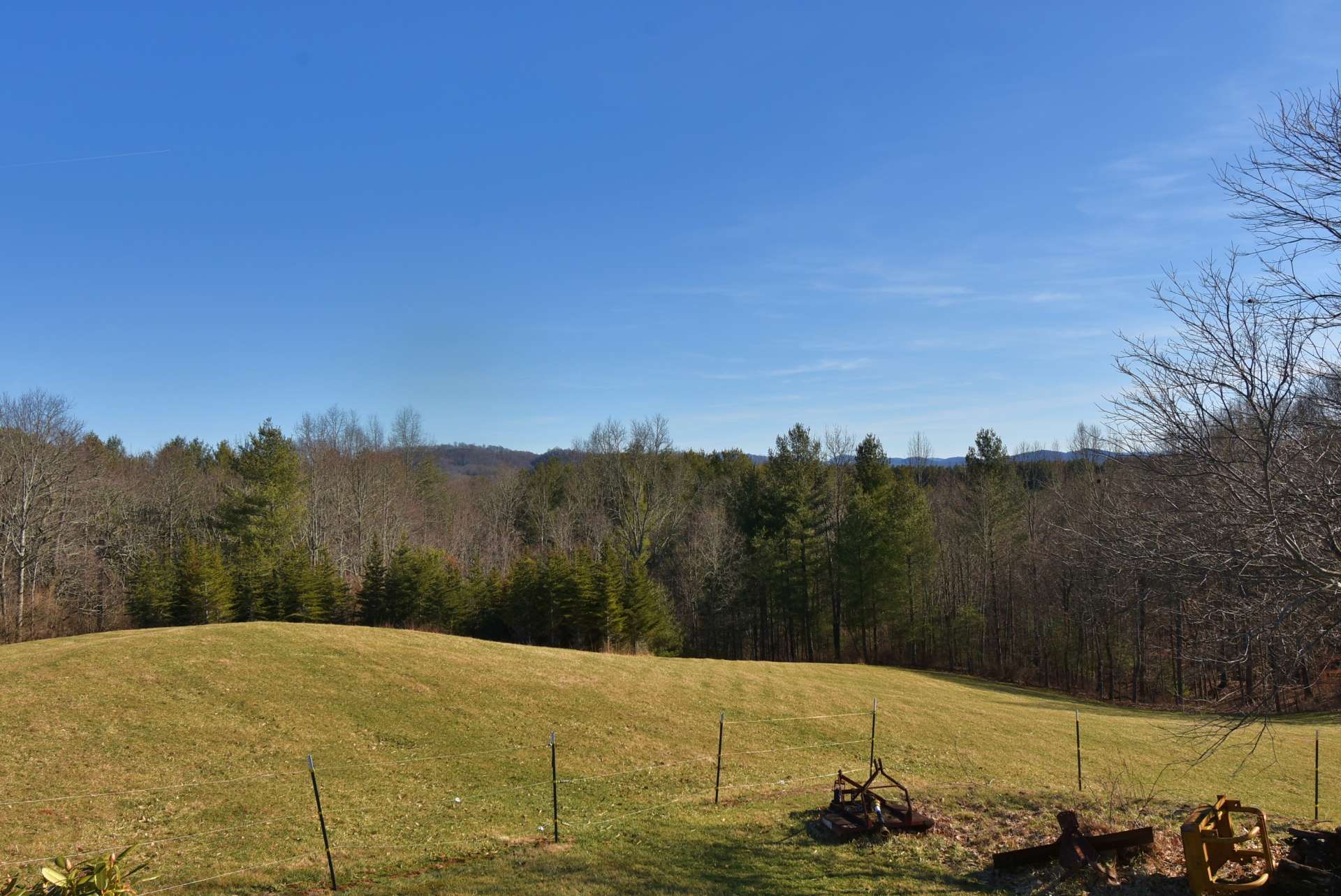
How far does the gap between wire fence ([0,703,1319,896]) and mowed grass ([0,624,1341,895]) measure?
0.07 meters

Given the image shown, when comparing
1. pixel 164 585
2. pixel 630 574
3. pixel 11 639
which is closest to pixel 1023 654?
pixel 630 574

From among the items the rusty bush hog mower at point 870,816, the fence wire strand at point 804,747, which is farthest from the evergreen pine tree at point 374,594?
the rusty bush hog mower at point 870,816

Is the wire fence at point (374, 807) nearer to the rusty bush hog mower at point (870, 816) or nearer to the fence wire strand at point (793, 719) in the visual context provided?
the rusty bush hog mower at point (870, 816)

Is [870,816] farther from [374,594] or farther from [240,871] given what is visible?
[374,594]

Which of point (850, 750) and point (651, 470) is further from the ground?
point (651, 470)

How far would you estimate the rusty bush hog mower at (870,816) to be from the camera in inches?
401

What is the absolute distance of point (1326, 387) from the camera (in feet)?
25.5

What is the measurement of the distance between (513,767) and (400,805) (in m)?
3.02

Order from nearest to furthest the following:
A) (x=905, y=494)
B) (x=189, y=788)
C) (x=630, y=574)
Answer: (x=189, y=788)
(x=630, y=574)
(x=905, y=494)

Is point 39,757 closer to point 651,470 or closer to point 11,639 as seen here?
point 11,639

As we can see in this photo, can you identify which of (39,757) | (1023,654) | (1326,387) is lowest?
(1023,654)

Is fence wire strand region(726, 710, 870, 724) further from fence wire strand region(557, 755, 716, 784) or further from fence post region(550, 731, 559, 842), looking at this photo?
fence post region(550, 731, 559, 842)

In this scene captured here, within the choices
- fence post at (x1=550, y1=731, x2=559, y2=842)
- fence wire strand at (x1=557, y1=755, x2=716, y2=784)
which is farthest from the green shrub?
fence wire strand at (x1=557, y1=755, x2=716, y2=784)

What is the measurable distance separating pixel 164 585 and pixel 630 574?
82.9ft
